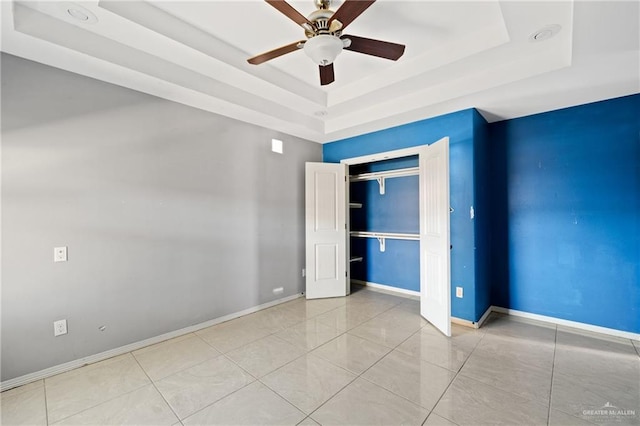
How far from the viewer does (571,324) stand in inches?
117

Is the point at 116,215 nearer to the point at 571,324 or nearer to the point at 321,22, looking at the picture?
the point at 321,22

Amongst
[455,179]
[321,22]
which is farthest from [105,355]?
[455,179]

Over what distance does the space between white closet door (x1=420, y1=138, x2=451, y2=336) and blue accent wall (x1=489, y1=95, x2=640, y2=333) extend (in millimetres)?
1039

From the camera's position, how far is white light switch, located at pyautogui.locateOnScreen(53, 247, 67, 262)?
220cm

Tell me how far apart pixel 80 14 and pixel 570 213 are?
4874 millimetres

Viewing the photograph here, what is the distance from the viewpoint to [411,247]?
4207mm

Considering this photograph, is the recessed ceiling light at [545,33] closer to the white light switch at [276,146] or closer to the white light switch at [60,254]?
the white light switch at [276,146]

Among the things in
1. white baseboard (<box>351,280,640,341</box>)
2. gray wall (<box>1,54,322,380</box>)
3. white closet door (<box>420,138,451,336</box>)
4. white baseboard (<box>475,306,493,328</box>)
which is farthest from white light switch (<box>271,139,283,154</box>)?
white baseboard (<box>475,306,493,328</box>)

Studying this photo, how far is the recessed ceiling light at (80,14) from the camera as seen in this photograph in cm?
175

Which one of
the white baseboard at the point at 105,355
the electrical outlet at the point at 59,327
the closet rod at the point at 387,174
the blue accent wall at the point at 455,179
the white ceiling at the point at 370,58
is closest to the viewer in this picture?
the white ceiling at the point at 370,58

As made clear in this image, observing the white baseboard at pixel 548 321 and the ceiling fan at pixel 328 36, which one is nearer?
the ceiling fan at pixel 328 36

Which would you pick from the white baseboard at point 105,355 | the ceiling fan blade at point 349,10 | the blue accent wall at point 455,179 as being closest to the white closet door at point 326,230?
the blue accent wall at point 455,179

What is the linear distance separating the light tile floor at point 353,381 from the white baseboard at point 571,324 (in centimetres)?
8

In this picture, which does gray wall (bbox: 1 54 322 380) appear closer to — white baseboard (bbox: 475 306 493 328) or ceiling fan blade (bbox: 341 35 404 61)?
ceiling fan blade (bbox: 341 35 404 61)
